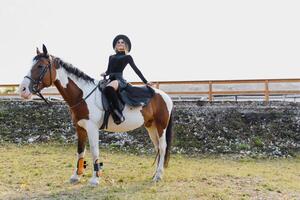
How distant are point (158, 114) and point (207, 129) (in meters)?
7.22

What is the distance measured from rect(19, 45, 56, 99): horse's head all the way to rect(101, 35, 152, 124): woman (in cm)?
112

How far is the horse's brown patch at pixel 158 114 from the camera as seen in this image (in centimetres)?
862

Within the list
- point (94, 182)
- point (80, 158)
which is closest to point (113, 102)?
point (80, 158)

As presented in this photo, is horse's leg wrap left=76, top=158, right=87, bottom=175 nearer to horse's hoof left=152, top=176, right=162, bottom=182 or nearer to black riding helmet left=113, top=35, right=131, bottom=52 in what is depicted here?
horse's hoof left=152, top=176, right=162, bottom=182

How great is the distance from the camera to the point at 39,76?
7230 millimetres

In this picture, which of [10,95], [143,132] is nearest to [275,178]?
[143,132]

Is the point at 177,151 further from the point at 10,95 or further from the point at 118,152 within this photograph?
the point at 10,95

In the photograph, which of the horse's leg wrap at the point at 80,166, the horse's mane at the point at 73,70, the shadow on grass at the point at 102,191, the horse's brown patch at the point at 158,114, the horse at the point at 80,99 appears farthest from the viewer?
the horse's brown patch at the point at 158,114

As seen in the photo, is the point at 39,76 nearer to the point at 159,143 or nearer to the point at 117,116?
the point at 117,116

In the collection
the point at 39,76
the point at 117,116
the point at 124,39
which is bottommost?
the point at 117,116

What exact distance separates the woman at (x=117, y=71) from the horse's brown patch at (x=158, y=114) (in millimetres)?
597

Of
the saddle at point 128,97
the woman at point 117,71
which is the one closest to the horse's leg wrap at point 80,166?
the saddle at point 128,97

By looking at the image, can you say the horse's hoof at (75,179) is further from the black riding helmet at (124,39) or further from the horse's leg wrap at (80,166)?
the black riding helmet at (124,39)

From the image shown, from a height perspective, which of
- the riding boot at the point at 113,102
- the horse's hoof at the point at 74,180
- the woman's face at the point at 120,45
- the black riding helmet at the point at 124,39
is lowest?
the horse's hoof at the point at 74,180
